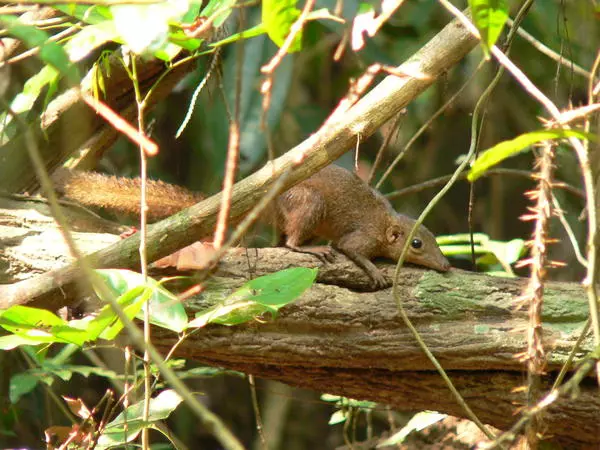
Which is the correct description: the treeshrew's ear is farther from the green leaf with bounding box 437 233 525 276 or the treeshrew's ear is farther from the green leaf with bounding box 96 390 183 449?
the green leaf with bounding box 96 390 183 449

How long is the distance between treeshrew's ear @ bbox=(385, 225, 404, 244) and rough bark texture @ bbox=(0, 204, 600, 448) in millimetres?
989

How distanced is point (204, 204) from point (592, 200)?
4.07 ft

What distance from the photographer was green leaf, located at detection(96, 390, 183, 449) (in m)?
2.30

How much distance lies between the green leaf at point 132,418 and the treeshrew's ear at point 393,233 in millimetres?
2003

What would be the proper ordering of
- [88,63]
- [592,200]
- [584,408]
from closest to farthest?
[592,200] → [584,408] → [88,63]

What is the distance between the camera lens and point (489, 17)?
146 cm

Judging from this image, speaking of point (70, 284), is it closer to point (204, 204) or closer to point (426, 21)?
point (204, 204)

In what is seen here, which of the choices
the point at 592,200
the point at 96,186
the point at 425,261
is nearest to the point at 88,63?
the point at 96,186

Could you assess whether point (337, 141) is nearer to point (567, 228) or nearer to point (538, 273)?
point (538, 273)

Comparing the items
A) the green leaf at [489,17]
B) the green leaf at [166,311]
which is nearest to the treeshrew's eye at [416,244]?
the green leaf at [166,311]

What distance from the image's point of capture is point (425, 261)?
12.5 feet

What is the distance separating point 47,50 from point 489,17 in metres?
0.75

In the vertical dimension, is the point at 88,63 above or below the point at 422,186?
above

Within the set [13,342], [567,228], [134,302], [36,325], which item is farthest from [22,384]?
[567,228]
